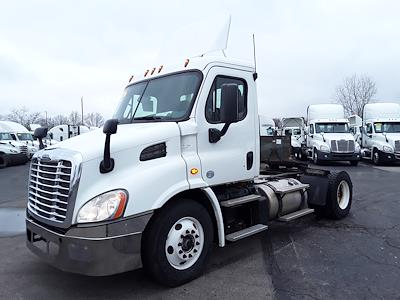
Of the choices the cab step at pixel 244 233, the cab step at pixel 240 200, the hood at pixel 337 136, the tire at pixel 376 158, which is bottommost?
the tire at pixel 376 158

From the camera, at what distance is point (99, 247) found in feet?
11.8

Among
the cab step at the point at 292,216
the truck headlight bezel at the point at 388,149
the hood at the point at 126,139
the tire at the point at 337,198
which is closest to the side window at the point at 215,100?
the hood at the point at 126,139

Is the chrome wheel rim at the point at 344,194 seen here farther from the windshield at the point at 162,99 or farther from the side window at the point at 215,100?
the windshield at the point at 162,99

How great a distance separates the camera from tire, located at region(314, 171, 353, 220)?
274 inches

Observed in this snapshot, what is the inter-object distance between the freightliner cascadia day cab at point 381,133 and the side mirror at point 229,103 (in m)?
18.1

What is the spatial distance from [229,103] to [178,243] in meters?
1.76

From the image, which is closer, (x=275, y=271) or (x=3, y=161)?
(x=275, y=271)

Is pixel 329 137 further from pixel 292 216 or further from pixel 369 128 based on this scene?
pixel 292 216

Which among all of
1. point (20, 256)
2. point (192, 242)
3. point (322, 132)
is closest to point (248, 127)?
point (192, 242)

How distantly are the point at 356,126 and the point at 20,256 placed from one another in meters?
25.3

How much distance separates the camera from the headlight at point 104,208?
366 cm

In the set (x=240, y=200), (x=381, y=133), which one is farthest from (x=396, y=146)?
(x=240, y=200)

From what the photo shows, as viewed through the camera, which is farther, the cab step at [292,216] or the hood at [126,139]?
the cab step at [292,216]

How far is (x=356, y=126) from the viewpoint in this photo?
2620cm
